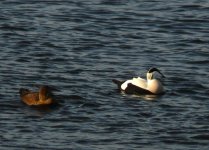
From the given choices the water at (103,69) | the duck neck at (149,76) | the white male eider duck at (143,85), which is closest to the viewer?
the water at (103,69)

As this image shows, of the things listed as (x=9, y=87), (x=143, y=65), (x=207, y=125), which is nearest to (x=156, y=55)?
(x=143, y=65)

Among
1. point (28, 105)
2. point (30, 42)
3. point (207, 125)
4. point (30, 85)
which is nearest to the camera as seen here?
point (207, 125)

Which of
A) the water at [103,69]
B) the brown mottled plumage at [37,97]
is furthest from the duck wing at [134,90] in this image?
the brown mottled plumage at [37,97]

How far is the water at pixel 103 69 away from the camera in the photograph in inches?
784

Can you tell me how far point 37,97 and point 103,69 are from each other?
3.45 m

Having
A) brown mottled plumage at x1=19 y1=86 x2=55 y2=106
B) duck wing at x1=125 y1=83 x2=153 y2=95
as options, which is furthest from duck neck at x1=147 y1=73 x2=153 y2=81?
brown mottled plumage at x1=19 y1=86 x2=55 y2=106

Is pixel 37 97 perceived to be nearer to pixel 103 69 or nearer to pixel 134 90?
pixel 134 90

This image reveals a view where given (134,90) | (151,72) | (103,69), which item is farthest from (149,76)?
(103,69)

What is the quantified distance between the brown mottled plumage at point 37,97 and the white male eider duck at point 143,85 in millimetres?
2132

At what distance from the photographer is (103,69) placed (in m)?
25.9

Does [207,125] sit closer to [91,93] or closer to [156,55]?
[91,93]

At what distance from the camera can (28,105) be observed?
22641 millimetres

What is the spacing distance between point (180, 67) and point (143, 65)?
0.93 meters

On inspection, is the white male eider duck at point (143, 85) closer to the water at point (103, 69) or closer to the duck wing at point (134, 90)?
the duck wing at point (134, 90)
